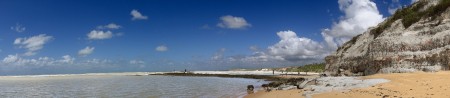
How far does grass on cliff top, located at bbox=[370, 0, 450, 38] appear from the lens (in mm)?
28938

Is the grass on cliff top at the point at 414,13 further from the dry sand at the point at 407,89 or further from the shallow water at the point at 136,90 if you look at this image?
the shallow water at the point at 136,90

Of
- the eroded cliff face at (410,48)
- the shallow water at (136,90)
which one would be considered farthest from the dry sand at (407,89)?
the shallow water at (136,90)

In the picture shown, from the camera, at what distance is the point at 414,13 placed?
32.1m

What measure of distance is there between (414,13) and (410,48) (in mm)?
5380

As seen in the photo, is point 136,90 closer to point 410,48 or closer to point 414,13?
point 410,48

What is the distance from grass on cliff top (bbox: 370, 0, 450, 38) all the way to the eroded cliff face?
98 mm

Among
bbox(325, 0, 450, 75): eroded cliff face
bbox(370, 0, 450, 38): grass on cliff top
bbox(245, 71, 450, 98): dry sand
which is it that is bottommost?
bbox(245, 71, 450, 98): dry sand

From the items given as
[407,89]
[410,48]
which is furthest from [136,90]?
[407,89]

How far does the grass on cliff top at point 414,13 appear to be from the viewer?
28938mm

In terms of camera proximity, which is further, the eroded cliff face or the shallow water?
the shallow water

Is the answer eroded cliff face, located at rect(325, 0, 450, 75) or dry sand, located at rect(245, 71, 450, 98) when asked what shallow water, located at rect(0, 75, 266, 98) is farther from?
dry sand, located at rect(245, 71, 450, 98)

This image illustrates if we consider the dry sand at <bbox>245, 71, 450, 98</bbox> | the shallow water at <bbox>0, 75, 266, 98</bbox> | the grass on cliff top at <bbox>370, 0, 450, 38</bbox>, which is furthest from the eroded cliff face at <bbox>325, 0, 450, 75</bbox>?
the shallow water at <bbox>0, 75, 266, 98</bbox>

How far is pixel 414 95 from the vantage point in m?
17.1

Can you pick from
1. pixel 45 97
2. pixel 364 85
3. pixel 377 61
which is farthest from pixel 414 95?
pixel 45 97
